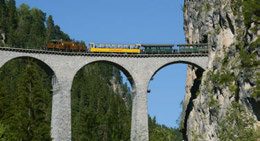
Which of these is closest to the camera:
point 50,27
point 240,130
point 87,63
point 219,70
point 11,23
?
point 240,130

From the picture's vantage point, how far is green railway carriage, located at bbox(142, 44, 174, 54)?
2746 inches

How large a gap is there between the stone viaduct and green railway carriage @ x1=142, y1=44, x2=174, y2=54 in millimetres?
1397

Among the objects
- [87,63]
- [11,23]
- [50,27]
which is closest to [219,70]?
[87,63]

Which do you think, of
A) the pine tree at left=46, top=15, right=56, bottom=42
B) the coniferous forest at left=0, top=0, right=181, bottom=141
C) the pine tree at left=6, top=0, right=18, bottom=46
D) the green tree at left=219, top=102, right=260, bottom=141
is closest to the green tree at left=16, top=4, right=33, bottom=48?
the coniferous forest at left=0, top=0, right=181, bottom=141

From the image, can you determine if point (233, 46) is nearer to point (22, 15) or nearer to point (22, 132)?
point (22, 132)

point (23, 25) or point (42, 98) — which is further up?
point (23, 25)

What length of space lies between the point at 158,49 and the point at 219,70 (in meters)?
11.1

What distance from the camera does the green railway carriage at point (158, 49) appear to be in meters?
69.8

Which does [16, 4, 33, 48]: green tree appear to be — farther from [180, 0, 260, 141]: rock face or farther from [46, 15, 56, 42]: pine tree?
[180, 0, 260, 141]: rock face

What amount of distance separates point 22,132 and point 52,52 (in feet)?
53.3

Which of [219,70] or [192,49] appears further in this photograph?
[192,49]

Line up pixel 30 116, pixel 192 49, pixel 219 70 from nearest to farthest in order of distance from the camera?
1. pixel 30 116
2. pixel 219 70
3. pixel 192 49

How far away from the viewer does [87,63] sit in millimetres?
66750

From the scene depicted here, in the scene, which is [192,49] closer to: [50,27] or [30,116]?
[30,116]
